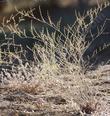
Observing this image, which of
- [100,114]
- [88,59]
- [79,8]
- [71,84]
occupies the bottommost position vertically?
[100,114]

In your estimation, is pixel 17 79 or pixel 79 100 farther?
pixel 17 79

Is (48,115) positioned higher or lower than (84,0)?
lower

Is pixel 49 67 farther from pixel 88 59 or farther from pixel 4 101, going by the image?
pixel 88 59

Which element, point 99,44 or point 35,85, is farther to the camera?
point 99,44

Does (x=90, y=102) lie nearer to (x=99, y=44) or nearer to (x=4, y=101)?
(x=4, y=101)

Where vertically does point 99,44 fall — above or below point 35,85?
above

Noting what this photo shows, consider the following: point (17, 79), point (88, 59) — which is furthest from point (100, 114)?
point (88, 59)

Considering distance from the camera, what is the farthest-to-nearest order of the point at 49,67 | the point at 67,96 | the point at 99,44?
the point at 99,44 → the point at 49,67 → the point at 67,96

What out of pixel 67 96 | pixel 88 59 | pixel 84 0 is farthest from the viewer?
pixel 84 0

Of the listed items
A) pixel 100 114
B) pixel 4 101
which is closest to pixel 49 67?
pixel 4 101
